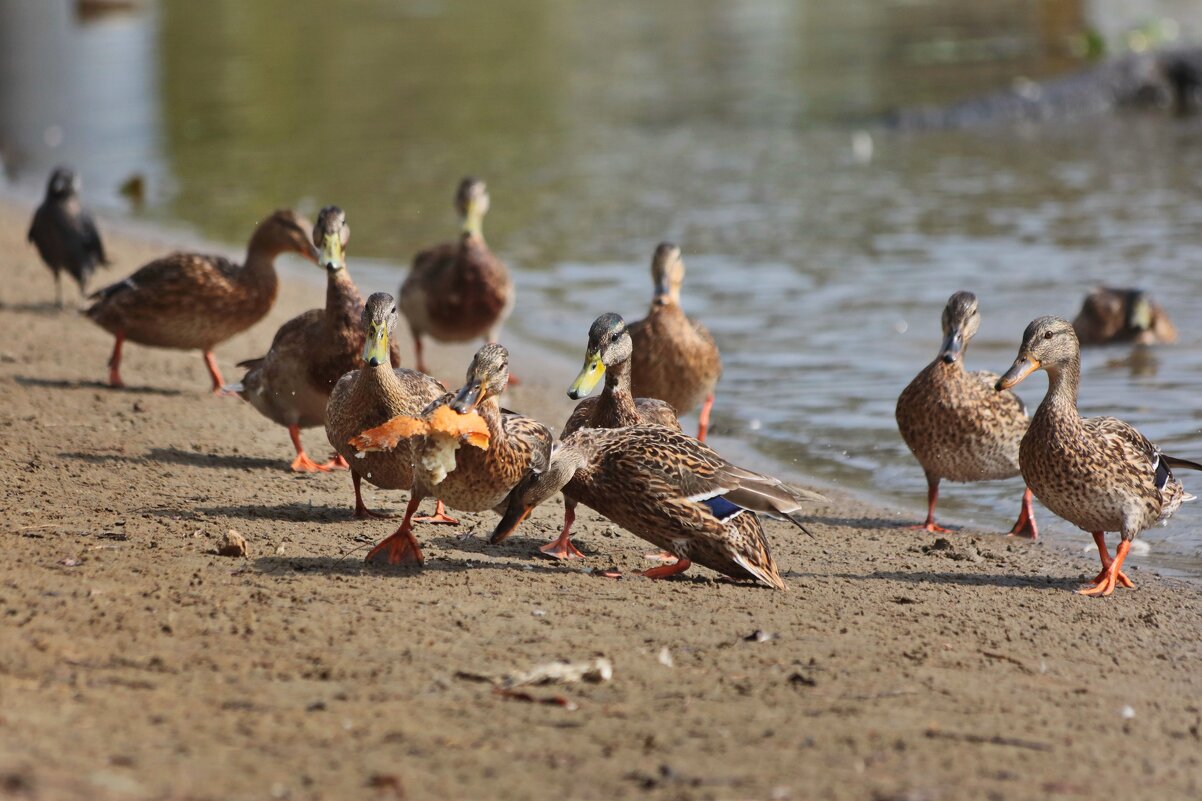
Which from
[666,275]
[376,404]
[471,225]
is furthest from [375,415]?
[471,225]

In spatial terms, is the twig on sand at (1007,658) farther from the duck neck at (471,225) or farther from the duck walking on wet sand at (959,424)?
the duck neck at (471,225)

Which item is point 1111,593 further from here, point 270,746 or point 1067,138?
point 1067,138

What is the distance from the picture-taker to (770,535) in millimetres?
6285

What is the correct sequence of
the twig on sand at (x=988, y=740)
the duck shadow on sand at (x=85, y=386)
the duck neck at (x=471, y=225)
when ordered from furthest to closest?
1. the duck neck at (x=471, y=225)
2. the duck shadow on sand at (x=85, y=386)
3. the twig on sand at (x=988, y=740)

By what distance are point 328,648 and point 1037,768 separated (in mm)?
1904

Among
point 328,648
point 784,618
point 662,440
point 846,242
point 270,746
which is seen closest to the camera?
point 270,746

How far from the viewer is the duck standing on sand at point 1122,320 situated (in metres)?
9.84

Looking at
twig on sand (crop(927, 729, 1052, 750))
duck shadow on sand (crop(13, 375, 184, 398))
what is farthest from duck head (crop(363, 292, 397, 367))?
twig on sand (crop(927, 729, 1052, 750))

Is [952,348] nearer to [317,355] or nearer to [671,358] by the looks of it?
[671,358]

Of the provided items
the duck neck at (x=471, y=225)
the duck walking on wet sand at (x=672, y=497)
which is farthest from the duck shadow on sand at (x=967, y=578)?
the duck neck at (x=471, y=225)

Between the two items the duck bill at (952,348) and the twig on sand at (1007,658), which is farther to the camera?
the duck bill at (952,348)

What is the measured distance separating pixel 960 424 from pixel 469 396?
2.37 m

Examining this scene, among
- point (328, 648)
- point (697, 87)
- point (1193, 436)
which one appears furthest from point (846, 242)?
point (697, 87)

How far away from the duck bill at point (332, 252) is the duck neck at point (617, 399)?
144 cm
